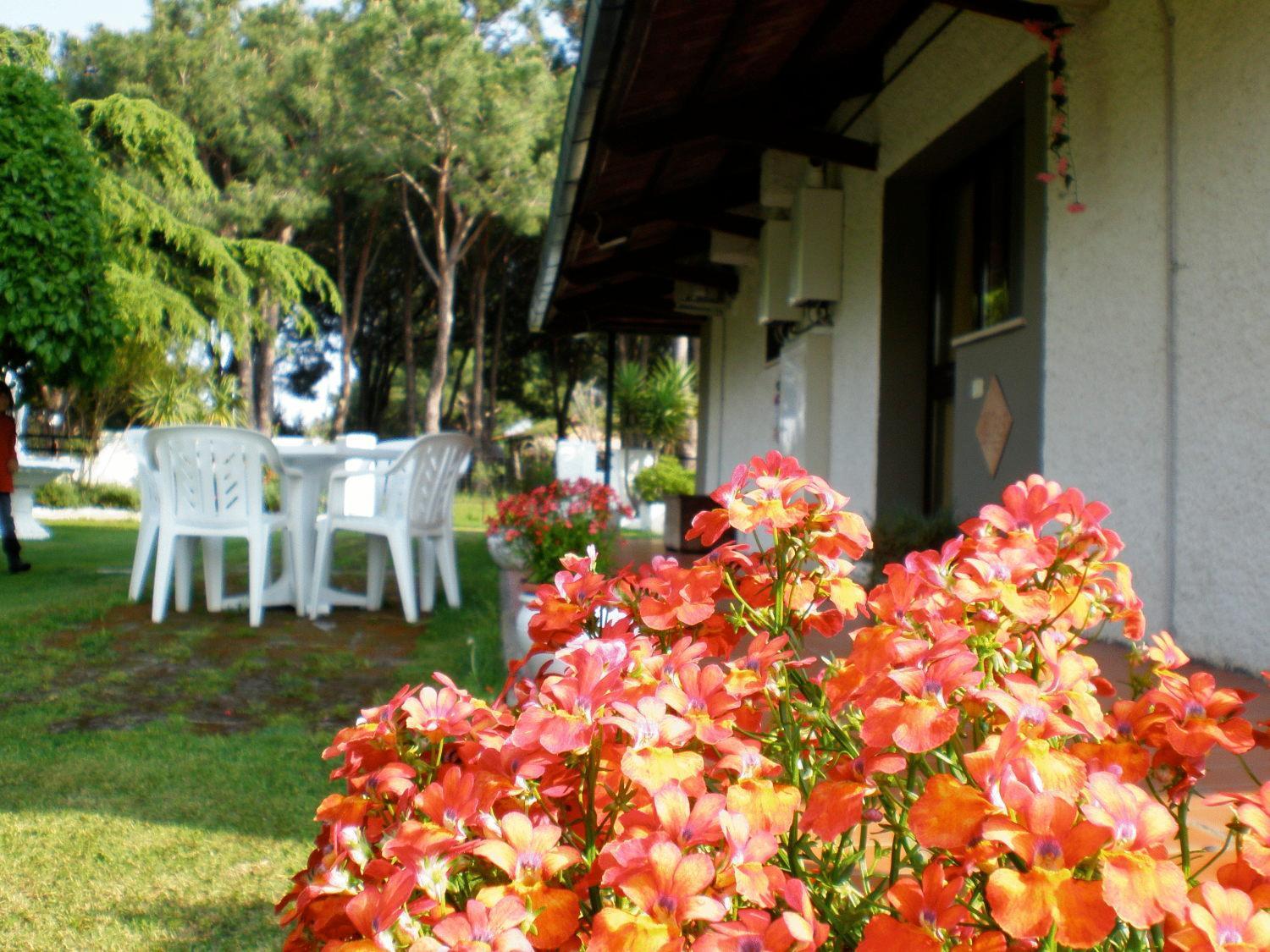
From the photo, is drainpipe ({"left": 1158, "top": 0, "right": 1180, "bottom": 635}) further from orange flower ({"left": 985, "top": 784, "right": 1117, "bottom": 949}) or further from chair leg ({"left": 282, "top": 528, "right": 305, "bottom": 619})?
chair leg ({"left": 282, "top": 528, "right": 305, "bottom": 619})

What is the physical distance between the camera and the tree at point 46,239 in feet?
25.6

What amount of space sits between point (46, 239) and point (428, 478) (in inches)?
172

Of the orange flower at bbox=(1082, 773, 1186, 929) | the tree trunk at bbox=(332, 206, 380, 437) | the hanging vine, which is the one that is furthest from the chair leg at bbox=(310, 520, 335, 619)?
the tree trunk at bbox=(332, 206, 380, 437)

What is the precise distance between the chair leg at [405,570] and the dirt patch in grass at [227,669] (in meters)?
0.09

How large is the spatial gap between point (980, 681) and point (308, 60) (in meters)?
23.9

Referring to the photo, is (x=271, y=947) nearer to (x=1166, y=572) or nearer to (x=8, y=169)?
(x=1166, y=572)

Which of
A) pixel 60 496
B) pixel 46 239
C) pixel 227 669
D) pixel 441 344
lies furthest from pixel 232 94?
pixel 227 669

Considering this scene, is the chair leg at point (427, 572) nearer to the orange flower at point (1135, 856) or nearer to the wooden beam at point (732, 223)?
the wooden beam at point (732, 223)

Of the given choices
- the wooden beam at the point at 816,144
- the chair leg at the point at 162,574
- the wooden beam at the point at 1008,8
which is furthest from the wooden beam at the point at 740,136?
the chair leg at the point at 162,574

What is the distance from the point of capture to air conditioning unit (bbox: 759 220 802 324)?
7.04m

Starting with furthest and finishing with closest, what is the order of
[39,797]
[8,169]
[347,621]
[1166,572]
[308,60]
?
[308,60] → [8,169] → [347,621] → [1166,572] → [39,797]

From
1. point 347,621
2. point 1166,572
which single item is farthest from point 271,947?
point 347,621

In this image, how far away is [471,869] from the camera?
0.77 metres

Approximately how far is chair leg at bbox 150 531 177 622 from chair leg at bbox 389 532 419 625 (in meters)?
0.97
